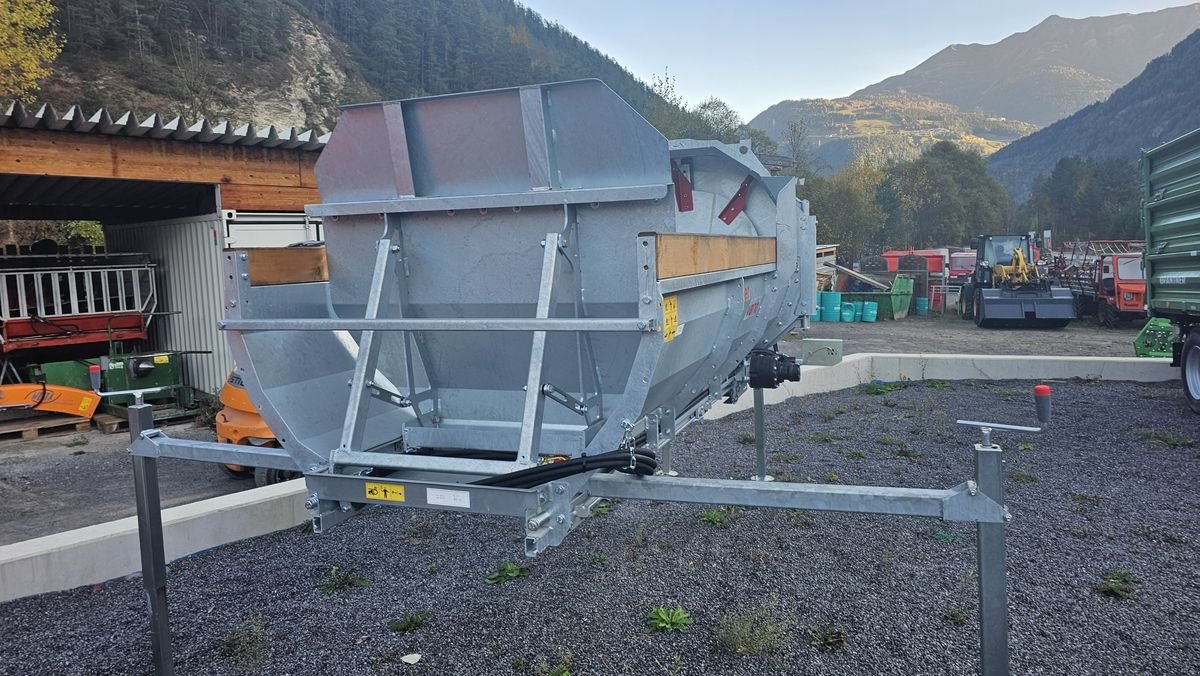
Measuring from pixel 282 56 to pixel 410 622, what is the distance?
58.7m

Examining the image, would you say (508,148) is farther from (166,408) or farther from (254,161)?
(166,408)

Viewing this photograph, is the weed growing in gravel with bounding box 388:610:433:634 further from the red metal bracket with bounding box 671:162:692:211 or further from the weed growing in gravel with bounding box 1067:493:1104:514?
the weed growing in gravel with bounding box 1067:493:1104:514

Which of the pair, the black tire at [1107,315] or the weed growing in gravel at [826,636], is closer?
the weed growing in gravel at [826,636]

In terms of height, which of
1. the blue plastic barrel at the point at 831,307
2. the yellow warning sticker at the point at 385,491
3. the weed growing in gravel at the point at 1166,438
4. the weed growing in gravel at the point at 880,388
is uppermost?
the yellow warning sticker at the point at 385,491

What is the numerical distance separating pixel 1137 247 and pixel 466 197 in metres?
26.2

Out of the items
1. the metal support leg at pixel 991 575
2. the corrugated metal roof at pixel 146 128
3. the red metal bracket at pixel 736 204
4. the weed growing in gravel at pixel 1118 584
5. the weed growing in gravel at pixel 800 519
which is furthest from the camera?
the corrugated metal roof at pixel 146 128

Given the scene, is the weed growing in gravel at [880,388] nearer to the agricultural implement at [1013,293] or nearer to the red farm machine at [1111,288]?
the red farm machine at [1111,288]

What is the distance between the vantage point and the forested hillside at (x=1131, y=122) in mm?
69812

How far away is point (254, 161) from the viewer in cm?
949

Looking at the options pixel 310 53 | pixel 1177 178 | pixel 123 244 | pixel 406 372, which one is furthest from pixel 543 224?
pixel 310 53

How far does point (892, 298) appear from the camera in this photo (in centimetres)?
2072

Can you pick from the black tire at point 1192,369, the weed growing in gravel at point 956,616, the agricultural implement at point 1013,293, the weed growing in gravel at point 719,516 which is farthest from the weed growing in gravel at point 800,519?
the agricultural implement at point 1013,293

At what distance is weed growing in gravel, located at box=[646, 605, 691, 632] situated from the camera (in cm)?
356

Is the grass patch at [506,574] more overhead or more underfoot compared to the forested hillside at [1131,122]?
more underfoot
